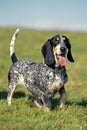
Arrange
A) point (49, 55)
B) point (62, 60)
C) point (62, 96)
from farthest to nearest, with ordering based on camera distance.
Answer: point (62, 96) < point (49, 55) < point (62, 60)

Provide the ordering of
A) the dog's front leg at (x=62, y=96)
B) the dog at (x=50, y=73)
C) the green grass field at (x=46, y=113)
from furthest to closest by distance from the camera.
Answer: the dog's front leg at (x=62, y=96) < the dog at (x=50, y=73) < the green grass field at (x=46, y=113)

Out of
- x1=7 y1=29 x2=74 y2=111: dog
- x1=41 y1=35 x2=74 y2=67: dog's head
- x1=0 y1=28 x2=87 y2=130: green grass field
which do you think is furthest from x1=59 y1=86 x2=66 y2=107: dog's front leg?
x1=41 y1=35 x2=74 y2=67: dog's head

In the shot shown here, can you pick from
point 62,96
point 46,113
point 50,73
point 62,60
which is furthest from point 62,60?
point 46,113

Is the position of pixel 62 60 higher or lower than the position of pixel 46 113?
higher

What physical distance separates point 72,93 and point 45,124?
5.32m

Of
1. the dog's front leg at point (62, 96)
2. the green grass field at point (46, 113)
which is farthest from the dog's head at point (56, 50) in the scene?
the green grass field at point (46, 113)

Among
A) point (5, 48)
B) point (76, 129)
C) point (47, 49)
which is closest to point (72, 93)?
point (47, 49)

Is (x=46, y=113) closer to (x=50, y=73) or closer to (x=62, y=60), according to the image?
(x=50, y=73)

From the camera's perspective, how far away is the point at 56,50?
10938 millimetres

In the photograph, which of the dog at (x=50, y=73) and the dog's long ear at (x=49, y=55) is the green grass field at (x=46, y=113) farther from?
the dog's long ear at (x=49, y=55)

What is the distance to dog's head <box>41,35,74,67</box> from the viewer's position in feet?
35.6

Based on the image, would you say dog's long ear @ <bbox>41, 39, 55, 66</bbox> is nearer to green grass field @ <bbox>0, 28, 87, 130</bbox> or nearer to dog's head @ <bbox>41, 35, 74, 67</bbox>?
dog's head @ <bbox>41, 35, 74, 67</bbox>

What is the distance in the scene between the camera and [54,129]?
386 inches

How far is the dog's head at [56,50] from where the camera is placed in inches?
427
